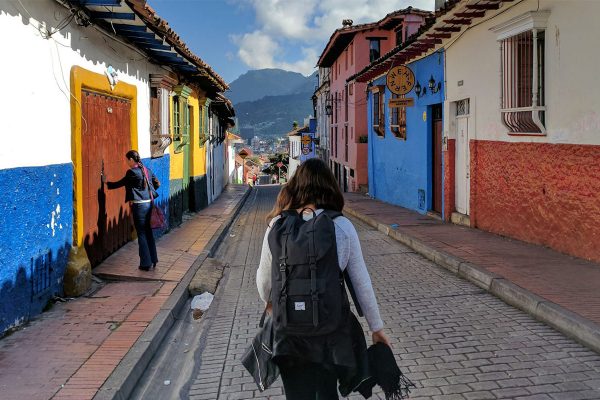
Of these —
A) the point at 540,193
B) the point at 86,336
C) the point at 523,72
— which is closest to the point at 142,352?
the point at 86,336

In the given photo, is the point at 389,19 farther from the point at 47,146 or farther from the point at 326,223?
the point at 326,223

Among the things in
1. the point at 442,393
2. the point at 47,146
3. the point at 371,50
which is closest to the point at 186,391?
the point at 442,393

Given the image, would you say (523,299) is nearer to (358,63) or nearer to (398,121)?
(398,121)

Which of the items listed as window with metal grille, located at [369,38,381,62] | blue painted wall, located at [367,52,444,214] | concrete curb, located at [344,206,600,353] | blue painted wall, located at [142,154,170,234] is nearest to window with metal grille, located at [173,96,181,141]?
blue painted wall, located at [142,154,170,234]

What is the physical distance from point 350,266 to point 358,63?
2534 cm

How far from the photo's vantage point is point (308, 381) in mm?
2729

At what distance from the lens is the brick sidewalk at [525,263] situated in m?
5.96

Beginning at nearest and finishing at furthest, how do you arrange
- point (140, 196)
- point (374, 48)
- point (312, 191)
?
1. point (312, 191)
2. point (140, 196)
3. point (374, 48)

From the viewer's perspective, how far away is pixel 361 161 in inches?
1061

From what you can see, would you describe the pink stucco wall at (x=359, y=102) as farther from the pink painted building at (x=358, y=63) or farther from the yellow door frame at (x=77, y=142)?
the yellow door frame at (x=77, y=142)

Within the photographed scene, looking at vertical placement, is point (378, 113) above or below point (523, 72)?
above

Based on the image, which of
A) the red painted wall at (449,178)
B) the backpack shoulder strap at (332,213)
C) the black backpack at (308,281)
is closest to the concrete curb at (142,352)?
the black backpack at (308,281)

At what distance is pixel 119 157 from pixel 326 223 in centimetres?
712

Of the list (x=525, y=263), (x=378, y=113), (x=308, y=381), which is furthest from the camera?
(x=378, y=113)
